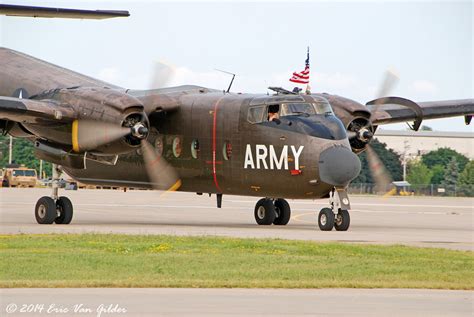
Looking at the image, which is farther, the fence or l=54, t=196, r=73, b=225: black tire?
the fence

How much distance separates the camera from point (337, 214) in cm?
2930

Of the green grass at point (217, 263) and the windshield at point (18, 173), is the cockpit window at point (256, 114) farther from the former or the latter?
the windshield at point (18, 173)

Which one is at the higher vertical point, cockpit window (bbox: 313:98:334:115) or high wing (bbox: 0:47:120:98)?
high wing (bbox: 0:47:120:98)

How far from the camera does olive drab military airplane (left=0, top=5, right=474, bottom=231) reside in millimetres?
29250

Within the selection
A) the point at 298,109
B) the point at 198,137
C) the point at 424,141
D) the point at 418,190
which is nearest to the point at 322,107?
the point at 298,109

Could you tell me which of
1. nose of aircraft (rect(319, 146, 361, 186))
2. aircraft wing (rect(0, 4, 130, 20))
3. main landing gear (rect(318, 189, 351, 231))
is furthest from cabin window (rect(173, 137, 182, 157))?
aircraft wing (rect(0, 4, 130, 20))

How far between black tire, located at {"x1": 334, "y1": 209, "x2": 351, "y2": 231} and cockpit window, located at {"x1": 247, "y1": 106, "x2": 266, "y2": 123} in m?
4.00

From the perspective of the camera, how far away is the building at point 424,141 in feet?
492

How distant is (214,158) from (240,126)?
60.4 inches

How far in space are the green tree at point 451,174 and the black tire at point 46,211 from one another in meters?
106

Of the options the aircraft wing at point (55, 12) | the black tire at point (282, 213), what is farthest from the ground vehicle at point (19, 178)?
the aircraft wing at point (55, 12)

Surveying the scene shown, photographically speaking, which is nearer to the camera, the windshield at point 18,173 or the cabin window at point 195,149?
the cabin window at point 195,149
